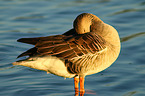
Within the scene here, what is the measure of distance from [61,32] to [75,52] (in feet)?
13.8

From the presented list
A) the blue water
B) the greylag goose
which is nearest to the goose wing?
the greylag goose

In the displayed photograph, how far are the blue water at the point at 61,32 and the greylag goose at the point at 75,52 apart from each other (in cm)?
90

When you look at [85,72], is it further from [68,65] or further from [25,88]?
[25,88]

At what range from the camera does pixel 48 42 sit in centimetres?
646

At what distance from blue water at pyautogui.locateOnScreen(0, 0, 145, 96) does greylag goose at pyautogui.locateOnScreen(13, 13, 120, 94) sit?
0.90 metres

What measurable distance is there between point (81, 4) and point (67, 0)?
71 centimetres

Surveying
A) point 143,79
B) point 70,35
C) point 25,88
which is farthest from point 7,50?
point 143,79

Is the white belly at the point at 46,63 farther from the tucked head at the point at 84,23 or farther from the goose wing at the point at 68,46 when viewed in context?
the tucked head at the point at 84,23

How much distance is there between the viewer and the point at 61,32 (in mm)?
10508

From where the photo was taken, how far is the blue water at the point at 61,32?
7363mm

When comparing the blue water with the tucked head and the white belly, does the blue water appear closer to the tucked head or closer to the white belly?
the white belly

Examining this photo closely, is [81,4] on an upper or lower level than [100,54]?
upper

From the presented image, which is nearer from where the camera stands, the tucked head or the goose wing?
the goose wing

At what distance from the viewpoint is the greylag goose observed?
6.34 meters
